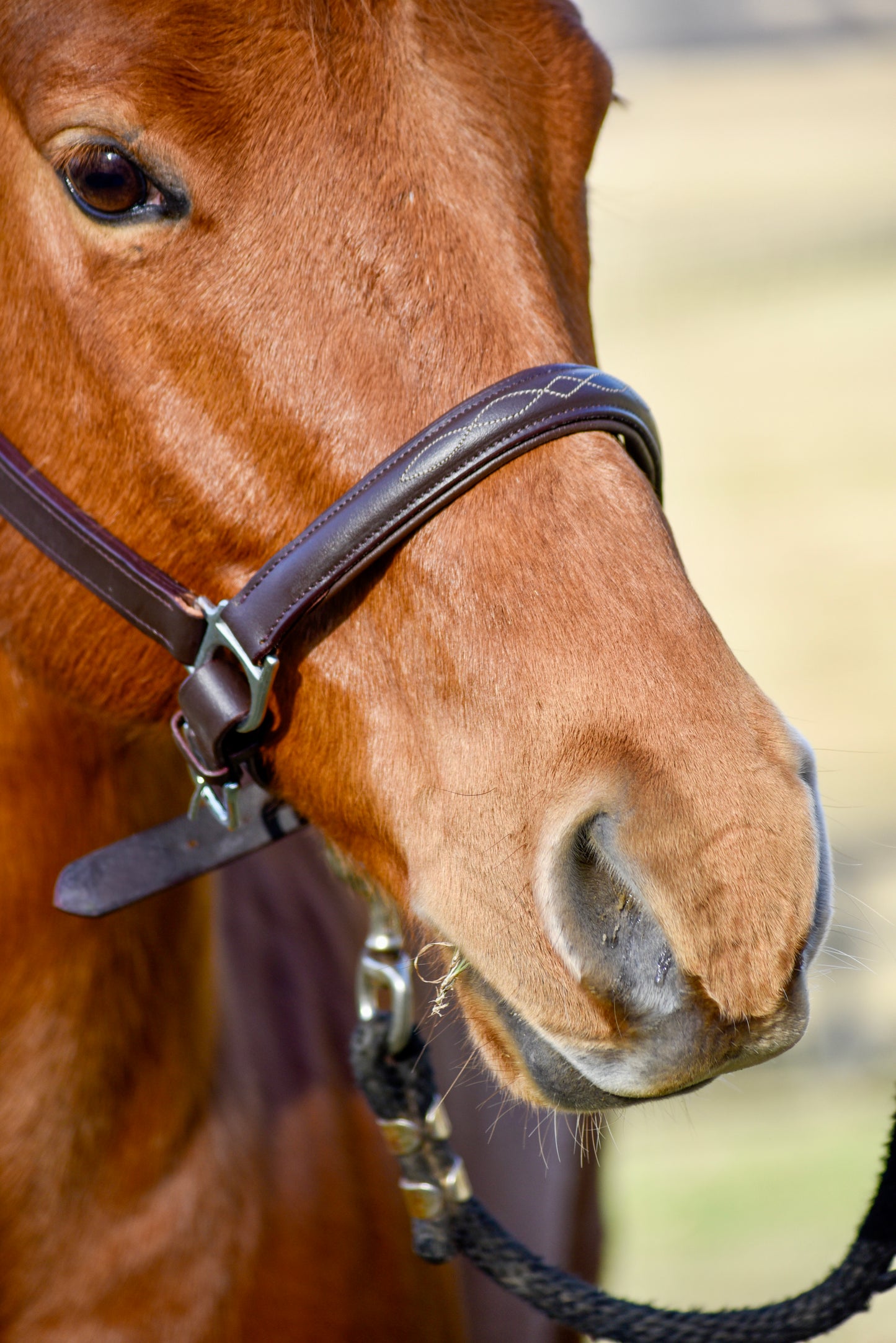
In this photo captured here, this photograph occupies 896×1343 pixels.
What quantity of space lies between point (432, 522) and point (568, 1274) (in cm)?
108

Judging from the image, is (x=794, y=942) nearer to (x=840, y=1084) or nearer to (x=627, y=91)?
(x=840, y=1084)

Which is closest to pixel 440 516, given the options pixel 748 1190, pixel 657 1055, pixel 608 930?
pixel 608 930

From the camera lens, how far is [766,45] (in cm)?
2467

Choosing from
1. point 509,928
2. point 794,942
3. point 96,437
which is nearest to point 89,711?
point 96,437

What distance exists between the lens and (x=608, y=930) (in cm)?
120

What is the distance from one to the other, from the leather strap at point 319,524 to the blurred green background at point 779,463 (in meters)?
0.61

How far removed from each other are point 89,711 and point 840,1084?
12.3ft

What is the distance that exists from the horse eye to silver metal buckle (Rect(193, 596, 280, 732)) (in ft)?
1.41

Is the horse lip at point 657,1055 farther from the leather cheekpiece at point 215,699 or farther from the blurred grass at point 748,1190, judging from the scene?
the blurred grass at point 748,1190

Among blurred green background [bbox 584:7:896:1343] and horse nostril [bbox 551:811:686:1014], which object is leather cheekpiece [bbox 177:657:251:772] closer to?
horse nostril [bbox 551:811:686:1014]

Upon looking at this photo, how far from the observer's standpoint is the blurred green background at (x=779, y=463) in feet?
13.4

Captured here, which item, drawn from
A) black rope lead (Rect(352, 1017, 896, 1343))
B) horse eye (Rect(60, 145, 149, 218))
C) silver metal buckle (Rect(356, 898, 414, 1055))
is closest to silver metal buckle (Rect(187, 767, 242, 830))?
silver metal buckle (Rect(356, 898, 414, 1055))

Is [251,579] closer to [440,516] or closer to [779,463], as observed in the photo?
[440,516]

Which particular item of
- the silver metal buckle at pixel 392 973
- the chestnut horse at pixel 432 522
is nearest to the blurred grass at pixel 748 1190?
the silver metal buckle at pixel 392 973
